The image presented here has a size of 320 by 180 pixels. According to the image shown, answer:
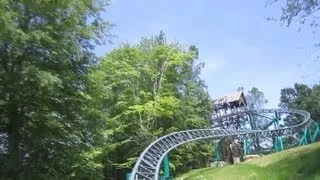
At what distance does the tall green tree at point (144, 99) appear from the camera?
33.7 m

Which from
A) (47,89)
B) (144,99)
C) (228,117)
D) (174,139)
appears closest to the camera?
(47,89)

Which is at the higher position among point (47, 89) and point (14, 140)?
point (47, 89)

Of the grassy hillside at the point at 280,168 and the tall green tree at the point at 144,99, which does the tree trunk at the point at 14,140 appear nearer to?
the grassy hillside at the point at 280,168

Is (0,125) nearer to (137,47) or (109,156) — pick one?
(109,156)

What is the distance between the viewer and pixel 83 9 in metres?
21.6

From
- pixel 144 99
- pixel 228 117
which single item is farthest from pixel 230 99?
pixel 144 99

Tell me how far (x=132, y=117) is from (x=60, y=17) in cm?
1453

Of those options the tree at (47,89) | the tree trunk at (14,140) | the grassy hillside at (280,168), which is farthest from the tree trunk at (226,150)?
the tree trunk at (14,140)

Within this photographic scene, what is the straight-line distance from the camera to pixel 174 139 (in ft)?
78.1

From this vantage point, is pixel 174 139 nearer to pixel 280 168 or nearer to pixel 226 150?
pixel 280 168

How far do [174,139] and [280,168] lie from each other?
22.1ft

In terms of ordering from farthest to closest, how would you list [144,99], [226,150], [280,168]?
[144,99], [226,150], [280,168]

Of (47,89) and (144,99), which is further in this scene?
(144,99)

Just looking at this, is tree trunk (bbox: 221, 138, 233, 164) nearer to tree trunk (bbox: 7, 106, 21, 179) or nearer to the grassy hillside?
the grassy hillside
